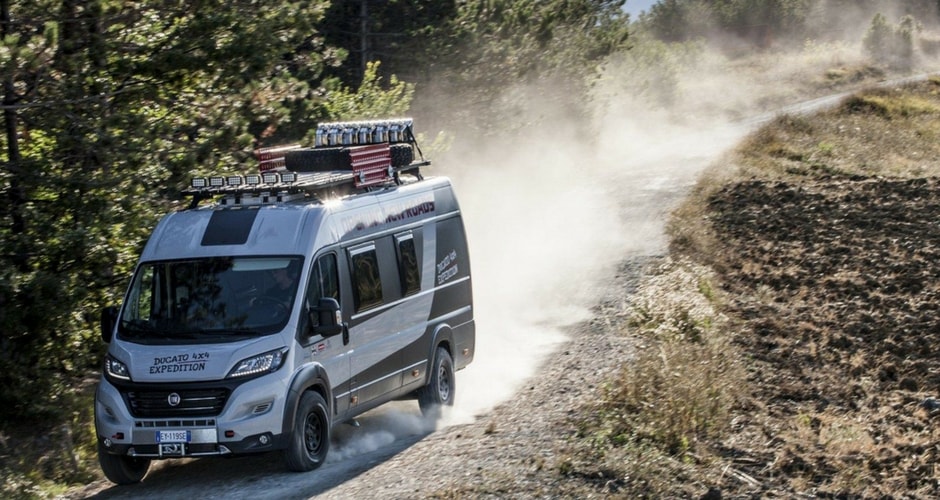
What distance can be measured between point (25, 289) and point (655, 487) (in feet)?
22.4

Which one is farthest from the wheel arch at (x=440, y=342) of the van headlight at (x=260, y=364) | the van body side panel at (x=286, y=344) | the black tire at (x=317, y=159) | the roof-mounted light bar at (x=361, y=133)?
the van headlight at (x=260, y=364)

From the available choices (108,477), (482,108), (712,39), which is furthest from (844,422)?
(712,39)

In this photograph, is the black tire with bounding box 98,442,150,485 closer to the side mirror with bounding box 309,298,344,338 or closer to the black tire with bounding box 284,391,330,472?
the black tire with bounding box 284,391,330,472

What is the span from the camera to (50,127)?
547 inches

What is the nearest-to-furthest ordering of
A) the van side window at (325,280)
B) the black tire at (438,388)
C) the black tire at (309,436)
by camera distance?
the black tire at (309,436) < the van side window at (325,280) < the black tire at (438,388)

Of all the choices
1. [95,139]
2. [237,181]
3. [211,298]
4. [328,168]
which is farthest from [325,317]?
[95,139]

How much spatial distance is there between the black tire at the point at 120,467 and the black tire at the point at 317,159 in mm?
4078

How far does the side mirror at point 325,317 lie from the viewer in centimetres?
1135

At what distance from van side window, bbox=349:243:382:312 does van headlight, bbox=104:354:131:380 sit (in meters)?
2.39

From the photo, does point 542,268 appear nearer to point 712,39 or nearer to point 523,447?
Result: point 523,447

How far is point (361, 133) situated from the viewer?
51.0ft

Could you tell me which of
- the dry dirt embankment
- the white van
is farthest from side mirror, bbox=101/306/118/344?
the dry dirt embankment

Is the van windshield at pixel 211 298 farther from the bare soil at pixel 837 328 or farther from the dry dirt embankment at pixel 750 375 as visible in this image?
the bare soil at pixel 837 328

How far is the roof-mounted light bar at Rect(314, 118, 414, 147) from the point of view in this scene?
15.4m
